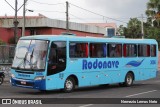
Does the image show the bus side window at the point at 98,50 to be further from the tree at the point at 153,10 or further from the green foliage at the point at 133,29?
the green foliage at the point at 133,29

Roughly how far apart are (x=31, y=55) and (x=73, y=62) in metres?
2.26

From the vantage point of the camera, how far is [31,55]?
1859cm

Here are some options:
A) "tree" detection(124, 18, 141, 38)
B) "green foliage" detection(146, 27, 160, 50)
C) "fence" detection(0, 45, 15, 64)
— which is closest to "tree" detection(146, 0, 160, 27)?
"green foliage" detection(146, 27, 160, 50)

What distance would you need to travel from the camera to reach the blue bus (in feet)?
60.6

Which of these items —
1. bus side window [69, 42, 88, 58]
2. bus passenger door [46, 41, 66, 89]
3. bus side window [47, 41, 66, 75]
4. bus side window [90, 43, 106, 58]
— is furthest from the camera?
bus side window [90, 43, 106, 58]

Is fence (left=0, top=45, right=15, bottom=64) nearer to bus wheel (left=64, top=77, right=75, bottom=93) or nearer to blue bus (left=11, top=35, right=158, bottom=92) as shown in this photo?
blue bus (left=11, top=35, right=158, bottom=92)

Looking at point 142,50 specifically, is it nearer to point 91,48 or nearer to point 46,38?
point 91,48

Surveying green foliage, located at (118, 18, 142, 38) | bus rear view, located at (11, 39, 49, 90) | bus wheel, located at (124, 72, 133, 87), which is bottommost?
bus wheel, located at (124, 72, 133, 87)

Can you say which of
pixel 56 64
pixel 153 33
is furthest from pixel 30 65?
pixel 153 33

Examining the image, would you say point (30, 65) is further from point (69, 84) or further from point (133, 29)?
point (133, 29)

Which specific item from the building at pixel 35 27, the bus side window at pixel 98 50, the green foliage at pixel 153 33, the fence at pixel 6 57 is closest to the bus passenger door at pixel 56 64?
the bus side window at pixel 98 50

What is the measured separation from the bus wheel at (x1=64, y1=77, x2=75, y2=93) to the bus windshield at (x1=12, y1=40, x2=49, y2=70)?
5.62 feet

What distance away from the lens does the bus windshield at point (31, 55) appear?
60.5ft

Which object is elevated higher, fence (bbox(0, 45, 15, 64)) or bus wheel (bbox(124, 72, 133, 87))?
fence (bbox(0, 45, 15, 64))
